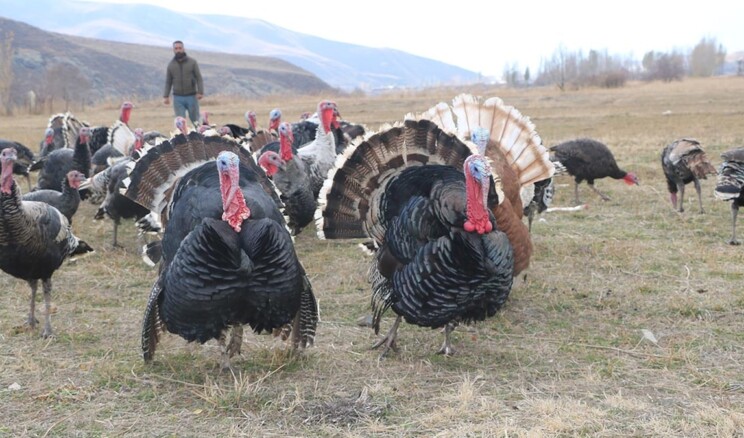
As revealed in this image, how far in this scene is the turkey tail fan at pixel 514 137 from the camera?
5609 mm

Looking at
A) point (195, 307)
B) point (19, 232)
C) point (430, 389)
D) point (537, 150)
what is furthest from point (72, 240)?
point (537, 150)

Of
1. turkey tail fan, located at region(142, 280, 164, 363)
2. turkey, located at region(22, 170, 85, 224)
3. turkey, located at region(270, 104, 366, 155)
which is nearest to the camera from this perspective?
turkey tail fan, located at region(142, 280, 164, 363)

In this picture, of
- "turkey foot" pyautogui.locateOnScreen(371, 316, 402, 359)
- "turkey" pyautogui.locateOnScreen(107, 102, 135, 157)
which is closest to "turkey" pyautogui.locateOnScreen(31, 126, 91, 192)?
"turkey" pyautogui.locateOnScreen(107, 102, 135, 157)

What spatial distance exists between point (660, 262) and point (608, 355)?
6.99 feet

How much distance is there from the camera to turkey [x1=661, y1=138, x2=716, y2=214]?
7.64 metres

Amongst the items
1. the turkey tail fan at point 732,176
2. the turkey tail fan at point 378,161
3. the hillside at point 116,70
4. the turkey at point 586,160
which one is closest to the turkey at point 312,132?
the turkey at point 586,160

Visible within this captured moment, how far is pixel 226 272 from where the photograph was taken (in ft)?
11.1

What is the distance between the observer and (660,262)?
6000 mm

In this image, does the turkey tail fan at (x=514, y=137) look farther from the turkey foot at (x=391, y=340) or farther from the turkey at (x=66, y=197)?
the turkey at (x=66, y=197)

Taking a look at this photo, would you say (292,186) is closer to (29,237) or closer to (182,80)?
(29,237)

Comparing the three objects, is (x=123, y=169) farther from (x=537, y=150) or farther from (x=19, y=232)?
(x=537, y=150)

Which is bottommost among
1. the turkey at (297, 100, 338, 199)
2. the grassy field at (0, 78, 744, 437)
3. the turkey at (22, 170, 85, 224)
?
the grassy field at (0, 78, 744, 437)

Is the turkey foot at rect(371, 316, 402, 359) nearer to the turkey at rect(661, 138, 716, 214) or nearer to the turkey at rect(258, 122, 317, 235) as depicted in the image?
the turkey at rect(258, 122, 317, 235)

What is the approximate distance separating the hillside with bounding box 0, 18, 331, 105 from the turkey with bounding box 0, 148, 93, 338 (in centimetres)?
4263
